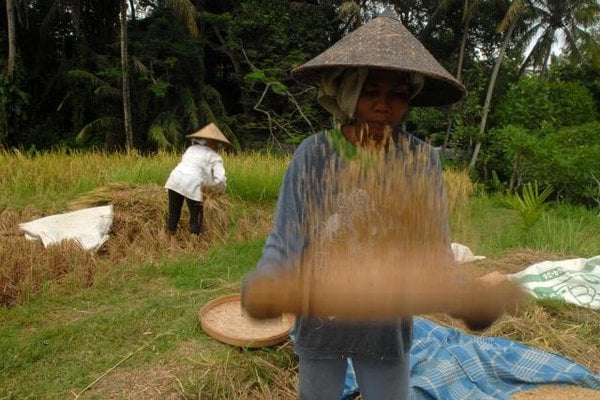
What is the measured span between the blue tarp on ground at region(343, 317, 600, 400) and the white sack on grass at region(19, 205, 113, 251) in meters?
2.89

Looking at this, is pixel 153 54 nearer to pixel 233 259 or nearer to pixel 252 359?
pixel 233 259

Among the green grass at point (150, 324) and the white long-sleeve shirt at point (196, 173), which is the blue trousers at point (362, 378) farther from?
the white long-sleeve shirt at point (196, 173)

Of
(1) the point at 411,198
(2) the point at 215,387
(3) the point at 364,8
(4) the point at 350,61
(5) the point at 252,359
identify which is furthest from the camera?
(3) the point at 364,8

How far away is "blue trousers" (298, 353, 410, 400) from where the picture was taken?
1.30 m

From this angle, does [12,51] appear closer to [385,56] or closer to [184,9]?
[184,9]

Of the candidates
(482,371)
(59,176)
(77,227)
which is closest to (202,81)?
(59,176)

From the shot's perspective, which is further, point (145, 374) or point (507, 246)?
point (507, 246)

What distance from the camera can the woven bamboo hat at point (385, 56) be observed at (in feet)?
3.83

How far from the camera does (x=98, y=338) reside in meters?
2.90

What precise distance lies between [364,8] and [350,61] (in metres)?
14.7

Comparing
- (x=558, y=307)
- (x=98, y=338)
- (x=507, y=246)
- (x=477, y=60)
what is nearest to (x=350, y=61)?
(x=98, y=338)

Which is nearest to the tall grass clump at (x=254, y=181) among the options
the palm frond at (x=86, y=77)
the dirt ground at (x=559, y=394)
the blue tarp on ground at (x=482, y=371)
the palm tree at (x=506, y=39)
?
the blue tarp on ground at (x=482, y=371)

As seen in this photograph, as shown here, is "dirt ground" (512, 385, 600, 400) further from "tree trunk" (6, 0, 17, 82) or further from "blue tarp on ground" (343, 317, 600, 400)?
"tree trunk" (6, 0, 17, 82)

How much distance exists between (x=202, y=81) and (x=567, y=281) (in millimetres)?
10699
